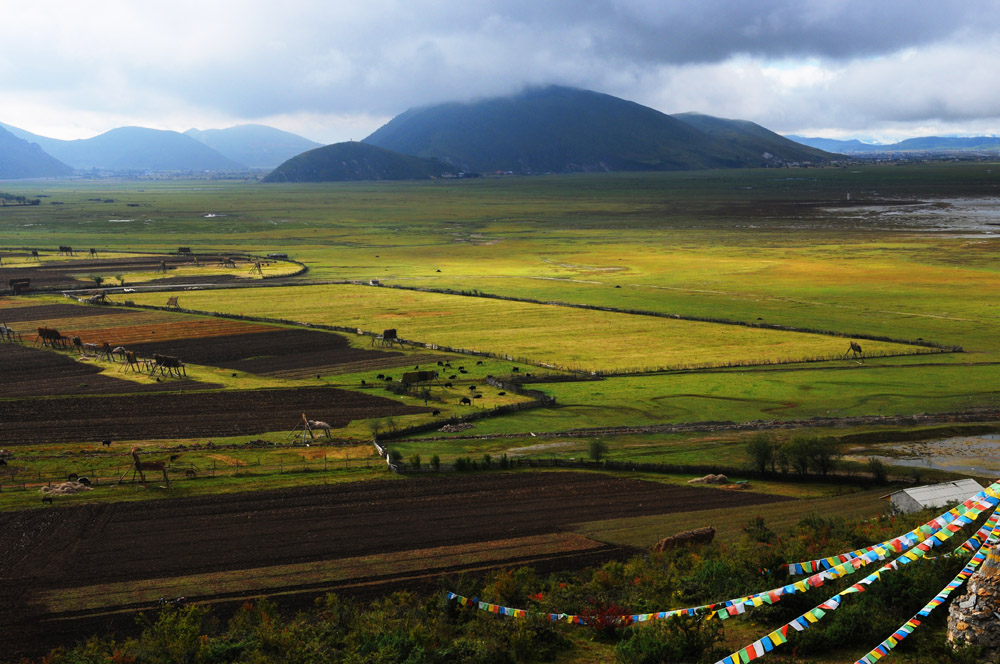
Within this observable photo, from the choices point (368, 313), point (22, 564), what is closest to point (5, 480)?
point (22, 564)

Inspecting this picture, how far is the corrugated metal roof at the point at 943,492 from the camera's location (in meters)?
30.3

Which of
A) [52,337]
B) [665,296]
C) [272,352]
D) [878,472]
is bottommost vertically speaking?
[878,472]

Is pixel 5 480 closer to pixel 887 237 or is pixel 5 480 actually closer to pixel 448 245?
pixel 448 245

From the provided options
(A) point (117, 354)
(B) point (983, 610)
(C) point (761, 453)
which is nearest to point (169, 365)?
(A) point (117, 354)

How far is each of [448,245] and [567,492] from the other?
11094cm

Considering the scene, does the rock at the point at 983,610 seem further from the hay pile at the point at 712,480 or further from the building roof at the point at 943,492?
the hay pile at the point at 712,480

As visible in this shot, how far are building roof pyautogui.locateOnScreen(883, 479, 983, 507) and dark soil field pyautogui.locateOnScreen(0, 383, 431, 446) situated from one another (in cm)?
2509

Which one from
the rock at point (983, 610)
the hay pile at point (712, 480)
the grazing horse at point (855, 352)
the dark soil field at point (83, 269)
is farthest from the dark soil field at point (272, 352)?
the rock at point (983, 610)

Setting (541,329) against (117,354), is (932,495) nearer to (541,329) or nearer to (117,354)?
(541,329)

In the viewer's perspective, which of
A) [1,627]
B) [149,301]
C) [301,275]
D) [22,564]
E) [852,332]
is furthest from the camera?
[301,275]

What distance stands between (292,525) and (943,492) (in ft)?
80.4

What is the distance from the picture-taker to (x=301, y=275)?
340ft

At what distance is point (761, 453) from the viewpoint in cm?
3694

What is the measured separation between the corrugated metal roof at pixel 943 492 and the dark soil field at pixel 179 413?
25138 millimetres
